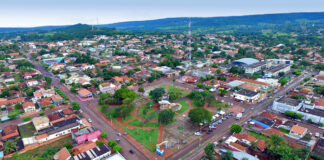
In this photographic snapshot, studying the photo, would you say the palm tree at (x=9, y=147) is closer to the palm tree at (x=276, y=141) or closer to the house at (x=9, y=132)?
the house at (x=9, y=132)

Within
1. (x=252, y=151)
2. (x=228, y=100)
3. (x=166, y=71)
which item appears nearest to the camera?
(x=252, y=151)

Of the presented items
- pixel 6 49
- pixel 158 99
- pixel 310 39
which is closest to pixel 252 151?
pixel 158 99

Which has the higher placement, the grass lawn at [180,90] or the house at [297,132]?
the grass lawn at [180,90]

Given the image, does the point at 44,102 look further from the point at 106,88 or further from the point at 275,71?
the point at 275,71

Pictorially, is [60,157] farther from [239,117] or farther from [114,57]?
[114,57]

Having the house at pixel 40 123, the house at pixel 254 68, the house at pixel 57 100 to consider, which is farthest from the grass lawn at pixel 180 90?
the house at pixel 254 68
